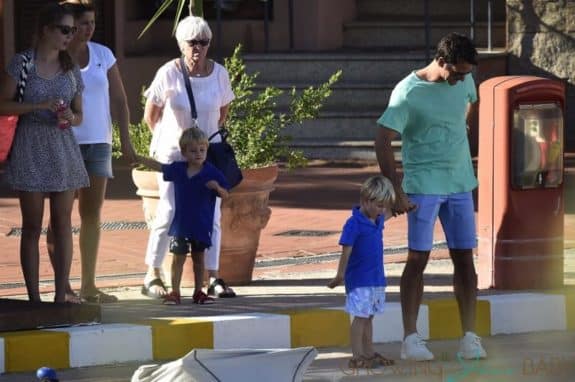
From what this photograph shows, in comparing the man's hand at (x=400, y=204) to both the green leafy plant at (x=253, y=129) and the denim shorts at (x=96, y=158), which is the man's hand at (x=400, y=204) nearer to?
the denim shorts at (x=96, y=158)

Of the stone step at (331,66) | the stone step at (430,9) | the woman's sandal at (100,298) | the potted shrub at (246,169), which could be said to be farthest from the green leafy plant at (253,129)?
the stone step at (430,9)

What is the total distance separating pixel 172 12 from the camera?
18719 millimetres

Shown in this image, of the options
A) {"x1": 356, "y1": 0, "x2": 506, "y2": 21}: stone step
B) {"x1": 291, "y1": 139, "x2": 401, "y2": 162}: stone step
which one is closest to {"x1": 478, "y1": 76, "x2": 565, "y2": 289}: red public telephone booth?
{"x1": 291, "y1": 139, "x2": 401, "y2": 162}: stone step

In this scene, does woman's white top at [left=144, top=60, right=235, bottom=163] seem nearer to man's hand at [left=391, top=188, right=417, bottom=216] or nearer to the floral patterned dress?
the floral patterned dress

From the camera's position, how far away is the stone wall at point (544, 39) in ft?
56.4

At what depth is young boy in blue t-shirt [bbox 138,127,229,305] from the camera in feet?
28.5

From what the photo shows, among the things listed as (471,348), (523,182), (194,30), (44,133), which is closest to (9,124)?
(44,133)

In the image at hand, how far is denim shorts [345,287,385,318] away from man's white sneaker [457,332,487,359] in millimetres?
555

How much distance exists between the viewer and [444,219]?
26.3 feet

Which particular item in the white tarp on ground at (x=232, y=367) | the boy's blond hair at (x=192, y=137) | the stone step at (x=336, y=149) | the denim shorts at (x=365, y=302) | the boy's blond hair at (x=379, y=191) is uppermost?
the boy's blond hair at (x=192, y=137)

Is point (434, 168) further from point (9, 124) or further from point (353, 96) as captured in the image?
point (353, 96)

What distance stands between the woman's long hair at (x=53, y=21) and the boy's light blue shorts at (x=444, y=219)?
1.94 m

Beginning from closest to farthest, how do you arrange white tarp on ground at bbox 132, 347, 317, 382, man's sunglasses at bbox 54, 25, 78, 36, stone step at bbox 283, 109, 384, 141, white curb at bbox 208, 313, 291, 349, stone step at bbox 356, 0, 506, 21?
1. white tarp on ground at bbox 132, 347, 317, 382
2. white curb at bbox 208, 313, 291, 349
3. man's sunglasses at bbox 54, 25, 78, 36
4. stone step at bbox 283, 109, 384, 141
5. stone step at bbox 356, 0, 506, 21

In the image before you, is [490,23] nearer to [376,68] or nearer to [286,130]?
[376,68]
